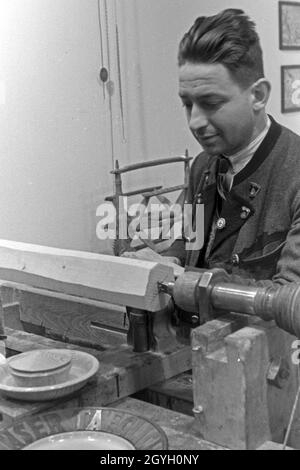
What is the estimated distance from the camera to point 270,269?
1.57 metres

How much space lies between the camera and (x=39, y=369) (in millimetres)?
1189

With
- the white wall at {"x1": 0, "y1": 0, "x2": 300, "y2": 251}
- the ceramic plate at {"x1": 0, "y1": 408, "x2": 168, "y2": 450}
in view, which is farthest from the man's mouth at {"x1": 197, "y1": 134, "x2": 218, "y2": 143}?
the white wall at {"x1": 0, "y1": 0, "x2": 300, "y2": 251}

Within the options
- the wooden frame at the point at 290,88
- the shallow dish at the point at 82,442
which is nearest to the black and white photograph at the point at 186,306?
the shallow dish at the point at 82,442

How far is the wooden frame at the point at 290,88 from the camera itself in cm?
478

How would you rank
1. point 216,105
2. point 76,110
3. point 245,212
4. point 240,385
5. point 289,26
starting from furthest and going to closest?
point 289,26 → point 76,110 → point 245,212 → point 216,105 → point 240,385

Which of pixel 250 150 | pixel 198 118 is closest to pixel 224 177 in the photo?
pixel 250 150

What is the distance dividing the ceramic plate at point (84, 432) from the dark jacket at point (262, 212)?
0.56 m

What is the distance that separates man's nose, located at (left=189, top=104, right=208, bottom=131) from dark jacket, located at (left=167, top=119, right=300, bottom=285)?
18 cm

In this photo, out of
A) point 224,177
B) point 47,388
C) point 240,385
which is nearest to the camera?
point 240,385

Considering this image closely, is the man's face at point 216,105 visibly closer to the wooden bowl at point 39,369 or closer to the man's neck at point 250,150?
the man's neck at point 250,150

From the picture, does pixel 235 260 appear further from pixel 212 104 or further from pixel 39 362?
pixel 39 362

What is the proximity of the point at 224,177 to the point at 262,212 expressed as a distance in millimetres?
192

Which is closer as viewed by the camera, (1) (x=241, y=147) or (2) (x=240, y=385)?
(2) (x=240, y=385)
